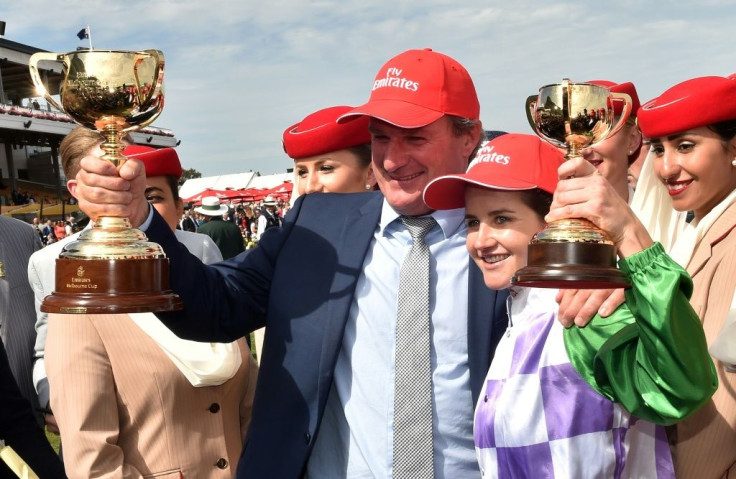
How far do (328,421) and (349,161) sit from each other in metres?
1.94

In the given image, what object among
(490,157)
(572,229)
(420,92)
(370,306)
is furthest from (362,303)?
(572,229)

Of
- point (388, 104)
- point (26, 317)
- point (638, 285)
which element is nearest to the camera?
point (638, 285)

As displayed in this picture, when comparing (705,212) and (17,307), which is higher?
(705,212)

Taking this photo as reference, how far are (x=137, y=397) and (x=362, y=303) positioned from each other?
0.99 metres

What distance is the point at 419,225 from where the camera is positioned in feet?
8.40

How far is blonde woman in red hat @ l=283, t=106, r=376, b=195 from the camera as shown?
4.07 m

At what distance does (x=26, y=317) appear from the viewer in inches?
142

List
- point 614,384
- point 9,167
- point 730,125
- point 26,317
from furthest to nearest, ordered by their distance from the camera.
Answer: point 9,167 → point 26,317 → point 730,125 → point 614,384

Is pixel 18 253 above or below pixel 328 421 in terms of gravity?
above

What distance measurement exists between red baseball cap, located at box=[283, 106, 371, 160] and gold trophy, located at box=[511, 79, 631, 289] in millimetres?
2250

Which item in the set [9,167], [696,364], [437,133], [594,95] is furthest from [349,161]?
[9,167]

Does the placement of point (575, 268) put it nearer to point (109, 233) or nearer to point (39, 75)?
point (109, 233)

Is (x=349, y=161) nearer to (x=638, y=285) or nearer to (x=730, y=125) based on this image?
(x=730, y=125)

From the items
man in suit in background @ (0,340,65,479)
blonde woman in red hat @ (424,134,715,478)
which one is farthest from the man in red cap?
man in suit in background @ (0,340,65,479)
